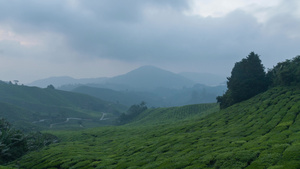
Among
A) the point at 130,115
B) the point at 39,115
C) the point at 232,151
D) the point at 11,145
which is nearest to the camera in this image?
the point at 232,151

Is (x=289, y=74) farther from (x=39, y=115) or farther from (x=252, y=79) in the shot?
(x=39, y=115)

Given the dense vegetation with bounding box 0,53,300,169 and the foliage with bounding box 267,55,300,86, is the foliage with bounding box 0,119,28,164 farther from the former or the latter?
the foliage with bounding box 267,55,300,86

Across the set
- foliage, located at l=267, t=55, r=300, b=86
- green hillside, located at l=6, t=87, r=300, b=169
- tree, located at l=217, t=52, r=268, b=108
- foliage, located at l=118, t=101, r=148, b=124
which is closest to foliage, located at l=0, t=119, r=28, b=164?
green hillside, located at l=6, t=87, r=300, b=169

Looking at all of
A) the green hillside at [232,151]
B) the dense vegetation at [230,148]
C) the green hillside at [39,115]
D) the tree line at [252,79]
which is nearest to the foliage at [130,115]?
the green hillside at [39,115]

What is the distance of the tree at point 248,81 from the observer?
2053 inches

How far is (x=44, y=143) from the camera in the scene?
151 feet

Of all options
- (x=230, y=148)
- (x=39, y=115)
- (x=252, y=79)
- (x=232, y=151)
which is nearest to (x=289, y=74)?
(x=252, y=79)

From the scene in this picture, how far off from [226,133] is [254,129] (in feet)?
10.3

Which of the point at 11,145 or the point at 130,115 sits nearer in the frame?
the point at 11,145

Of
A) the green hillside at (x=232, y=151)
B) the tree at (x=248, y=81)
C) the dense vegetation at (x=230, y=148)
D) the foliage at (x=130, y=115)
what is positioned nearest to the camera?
the green hillside at (x=232, y=151)

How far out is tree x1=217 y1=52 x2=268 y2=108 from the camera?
52.2 meters

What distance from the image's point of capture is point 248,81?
5253 centimetres

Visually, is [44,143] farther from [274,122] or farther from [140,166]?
[274,122]

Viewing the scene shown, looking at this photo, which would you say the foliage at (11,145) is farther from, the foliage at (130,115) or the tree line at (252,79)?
the foliage at (130,115)
